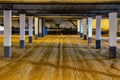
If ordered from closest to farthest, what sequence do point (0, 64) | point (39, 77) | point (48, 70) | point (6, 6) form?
point (39, 77)
point (48, 70)
point (0, 64)
point (6, 6)

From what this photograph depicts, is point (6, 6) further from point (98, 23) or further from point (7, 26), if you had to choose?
point (98, 23)

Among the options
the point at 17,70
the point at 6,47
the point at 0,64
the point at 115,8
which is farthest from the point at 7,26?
the point at 115,8

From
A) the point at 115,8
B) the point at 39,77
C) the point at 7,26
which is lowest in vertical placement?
the point at 39,77

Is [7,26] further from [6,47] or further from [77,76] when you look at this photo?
[77,76]

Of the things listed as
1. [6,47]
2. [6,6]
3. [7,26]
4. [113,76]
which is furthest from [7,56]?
[113,76]

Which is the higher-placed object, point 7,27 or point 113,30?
point 7,27

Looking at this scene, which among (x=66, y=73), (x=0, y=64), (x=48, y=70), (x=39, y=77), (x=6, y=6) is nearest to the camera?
(x=39, y=77)

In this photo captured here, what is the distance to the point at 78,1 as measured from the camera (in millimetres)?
13445

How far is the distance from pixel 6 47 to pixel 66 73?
638 centimetres

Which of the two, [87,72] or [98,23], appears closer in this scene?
[87,72]

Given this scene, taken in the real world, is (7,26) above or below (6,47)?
above

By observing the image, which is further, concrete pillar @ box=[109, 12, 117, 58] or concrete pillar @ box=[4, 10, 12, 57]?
concrete pillar @ box=[4, 10, 12, 57]

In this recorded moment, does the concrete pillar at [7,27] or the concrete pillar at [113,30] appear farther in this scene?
the concrete pillar at [7,27]

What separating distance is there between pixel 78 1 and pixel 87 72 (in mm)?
3460
